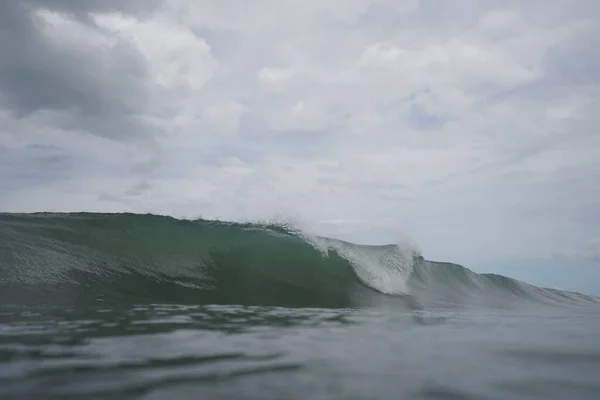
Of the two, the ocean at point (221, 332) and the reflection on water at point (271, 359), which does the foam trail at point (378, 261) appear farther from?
the reflection on water at point (271, 359)

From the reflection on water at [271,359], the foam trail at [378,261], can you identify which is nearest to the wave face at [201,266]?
the foam trail at [378,261]

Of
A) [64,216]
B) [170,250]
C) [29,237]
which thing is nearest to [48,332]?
[29,237]

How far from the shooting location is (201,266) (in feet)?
31.6

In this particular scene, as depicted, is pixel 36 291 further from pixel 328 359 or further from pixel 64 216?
pixel 328 359

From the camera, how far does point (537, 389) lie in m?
2.28

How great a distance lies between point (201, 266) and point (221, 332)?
19.7 feet

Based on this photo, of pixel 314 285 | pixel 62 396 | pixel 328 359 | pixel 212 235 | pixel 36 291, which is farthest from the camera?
pixel 212 235

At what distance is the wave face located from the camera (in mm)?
7246

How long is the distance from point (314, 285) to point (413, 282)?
3.70 metres

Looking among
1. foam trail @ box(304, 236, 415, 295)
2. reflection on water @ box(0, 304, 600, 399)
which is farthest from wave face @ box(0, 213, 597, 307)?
reflection on water @ box(0, 304, 600, 399)

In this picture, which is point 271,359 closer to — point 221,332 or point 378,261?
point 221,332

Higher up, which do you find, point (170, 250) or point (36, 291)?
point (170, 250)

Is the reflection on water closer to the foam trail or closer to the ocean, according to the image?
the ocean

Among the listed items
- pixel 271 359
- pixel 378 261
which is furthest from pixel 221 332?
pixel 378 261
